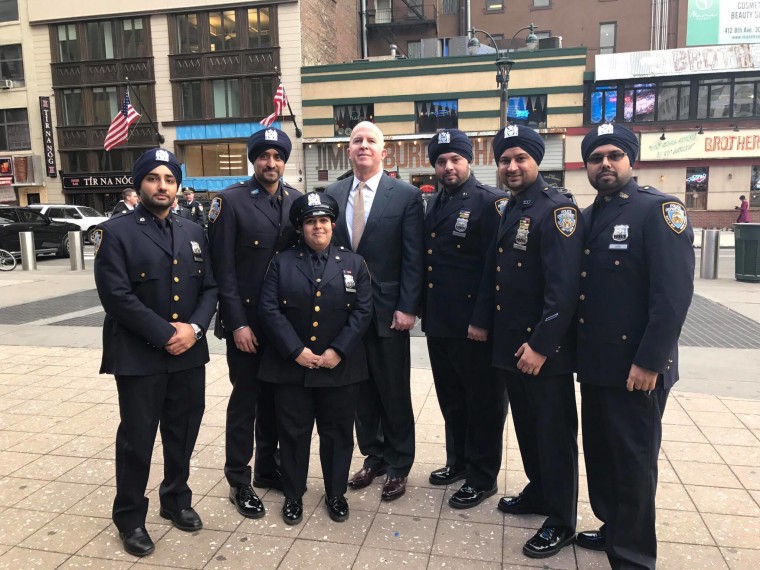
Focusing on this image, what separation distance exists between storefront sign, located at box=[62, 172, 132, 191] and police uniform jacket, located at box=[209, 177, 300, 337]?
103ft

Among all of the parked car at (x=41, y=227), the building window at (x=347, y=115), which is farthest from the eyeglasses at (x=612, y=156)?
the building window at (x=347, y=115)

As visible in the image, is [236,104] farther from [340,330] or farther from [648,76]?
[340,330]

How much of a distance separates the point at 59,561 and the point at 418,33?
4122cm

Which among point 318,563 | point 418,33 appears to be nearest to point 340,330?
point 318,563

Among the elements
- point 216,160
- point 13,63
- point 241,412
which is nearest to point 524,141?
point 241,412

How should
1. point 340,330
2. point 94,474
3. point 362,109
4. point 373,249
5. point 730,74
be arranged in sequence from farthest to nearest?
1. point 362,109
2. point 730,74
3. point 94,474
4. point 373,249
5. point 340,330

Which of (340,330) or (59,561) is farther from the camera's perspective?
(340,330)

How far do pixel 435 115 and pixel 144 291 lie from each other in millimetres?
28481

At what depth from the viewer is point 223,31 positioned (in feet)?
101

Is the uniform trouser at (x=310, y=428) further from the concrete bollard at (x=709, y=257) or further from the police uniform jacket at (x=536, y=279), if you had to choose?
the concrete bollard at (x=709, y=257)

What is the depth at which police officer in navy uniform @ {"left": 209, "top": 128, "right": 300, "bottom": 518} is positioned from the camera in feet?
11.6

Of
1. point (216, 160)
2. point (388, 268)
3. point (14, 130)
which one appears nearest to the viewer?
point (388, 268)

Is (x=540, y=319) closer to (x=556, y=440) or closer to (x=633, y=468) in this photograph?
(x=556, y=440)

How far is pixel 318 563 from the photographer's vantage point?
3.04 metres
